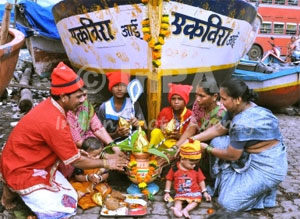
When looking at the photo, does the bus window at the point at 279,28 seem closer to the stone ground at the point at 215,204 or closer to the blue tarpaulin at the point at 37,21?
the blue tarpaulin at the point at 37,21

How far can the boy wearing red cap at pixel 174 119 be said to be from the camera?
12.6 feet

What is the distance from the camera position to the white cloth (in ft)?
9.25

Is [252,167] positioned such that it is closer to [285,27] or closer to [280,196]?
[280,196]

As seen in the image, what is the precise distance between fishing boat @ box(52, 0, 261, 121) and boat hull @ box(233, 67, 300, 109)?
82.2 inches

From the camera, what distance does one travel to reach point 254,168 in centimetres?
310

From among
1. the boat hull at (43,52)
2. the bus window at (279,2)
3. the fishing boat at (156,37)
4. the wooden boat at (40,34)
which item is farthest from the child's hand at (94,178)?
the bus window at (279,2)

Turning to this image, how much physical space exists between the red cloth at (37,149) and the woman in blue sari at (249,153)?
1279 mm

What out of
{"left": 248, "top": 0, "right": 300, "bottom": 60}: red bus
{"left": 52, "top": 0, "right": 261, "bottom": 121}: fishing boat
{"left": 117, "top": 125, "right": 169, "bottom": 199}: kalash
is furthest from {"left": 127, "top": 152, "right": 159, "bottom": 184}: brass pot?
{"left": 248, "top": 0, "right": 300, "bottom": 60}: red bus

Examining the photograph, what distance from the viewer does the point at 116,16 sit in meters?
4.62

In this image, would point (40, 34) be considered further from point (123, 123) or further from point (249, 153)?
point (249, 153)

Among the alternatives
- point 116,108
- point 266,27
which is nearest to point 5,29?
point 116,108

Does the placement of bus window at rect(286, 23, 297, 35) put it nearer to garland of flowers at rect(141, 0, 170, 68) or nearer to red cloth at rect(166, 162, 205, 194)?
garland of flowers at rect(141, 0, 170, 68)

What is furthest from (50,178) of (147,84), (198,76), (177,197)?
(198,76)

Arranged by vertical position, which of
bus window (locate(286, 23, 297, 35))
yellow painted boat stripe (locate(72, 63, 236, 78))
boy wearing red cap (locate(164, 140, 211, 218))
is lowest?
bus window (locate(286, 23, 297, 35))
